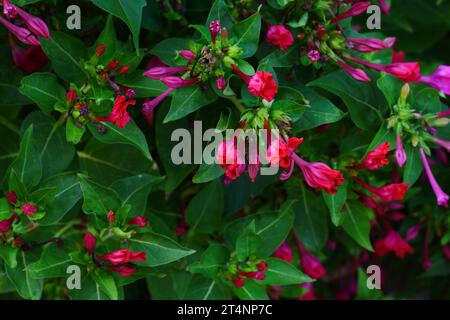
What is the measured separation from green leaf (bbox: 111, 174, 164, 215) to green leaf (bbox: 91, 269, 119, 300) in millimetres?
163

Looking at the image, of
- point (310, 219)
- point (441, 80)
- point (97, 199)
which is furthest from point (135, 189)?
point (441, 80)

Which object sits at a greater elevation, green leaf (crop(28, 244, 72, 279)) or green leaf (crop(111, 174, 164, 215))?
green leaf (crop(111, 174, 164, 215))

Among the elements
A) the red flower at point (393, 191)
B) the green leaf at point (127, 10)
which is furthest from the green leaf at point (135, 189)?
the red flower at point (393, 191)

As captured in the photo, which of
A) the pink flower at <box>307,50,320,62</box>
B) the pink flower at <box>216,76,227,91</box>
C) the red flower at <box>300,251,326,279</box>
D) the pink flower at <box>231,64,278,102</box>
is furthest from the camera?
the red flower at <box>300,251,326,279</box>

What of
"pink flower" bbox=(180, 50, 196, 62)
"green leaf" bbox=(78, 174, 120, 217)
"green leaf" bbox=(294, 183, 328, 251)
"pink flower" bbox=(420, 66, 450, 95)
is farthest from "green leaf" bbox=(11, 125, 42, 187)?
"pink flower" bbox=(420, 66, 450, 95)

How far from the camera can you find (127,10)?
132 centimetres

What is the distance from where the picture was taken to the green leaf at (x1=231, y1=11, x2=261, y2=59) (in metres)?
1.38

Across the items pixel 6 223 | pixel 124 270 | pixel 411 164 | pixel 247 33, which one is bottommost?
pixel 124 270

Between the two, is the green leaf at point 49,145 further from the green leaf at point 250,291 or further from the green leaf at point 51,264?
the green leaf at point 250,291

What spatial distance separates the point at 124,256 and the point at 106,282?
0.14 m

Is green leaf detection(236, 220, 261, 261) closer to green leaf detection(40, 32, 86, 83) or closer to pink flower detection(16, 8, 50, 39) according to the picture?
green leaf detection(40, 32, 86, 83)

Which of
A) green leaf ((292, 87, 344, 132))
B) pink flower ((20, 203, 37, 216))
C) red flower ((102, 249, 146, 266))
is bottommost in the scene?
red flower ((102, 249, 146, 266))

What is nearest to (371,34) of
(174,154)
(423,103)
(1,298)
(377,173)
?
(423,103)

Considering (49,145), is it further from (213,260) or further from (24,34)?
(213,260)
